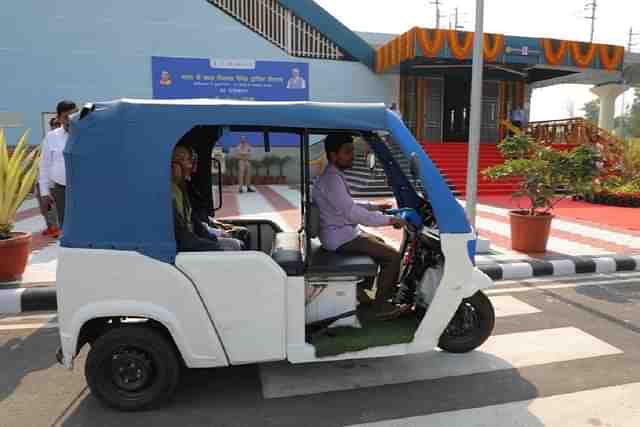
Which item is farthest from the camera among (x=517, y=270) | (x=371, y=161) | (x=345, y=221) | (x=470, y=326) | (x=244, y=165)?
(x=244, y=165)

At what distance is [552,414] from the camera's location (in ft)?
9.70

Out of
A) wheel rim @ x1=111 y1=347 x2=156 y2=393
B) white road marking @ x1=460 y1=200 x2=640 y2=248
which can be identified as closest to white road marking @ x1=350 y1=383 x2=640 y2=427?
wheel rim @ x1=111 y1=347 x2=156 y2=393

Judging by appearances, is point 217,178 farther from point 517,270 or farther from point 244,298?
point 517,270

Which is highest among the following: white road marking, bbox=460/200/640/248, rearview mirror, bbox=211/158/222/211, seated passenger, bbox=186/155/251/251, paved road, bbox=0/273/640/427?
rearview mirror, bbox=211/158/222/211

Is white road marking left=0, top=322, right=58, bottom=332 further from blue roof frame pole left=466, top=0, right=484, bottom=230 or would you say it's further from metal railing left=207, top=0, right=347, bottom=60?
metal railing left=207, top=0, right=347, bottom=60

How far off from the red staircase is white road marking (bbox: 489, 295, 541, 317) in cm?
847

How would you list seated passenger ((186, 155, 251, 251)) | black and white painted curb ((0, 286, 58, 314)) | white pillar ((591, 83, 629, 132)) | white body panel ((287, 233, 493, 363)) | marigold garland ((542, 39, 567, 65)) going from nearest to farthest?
white body panel ((287, 233, 493, 363)), seated passenger ((186, 155, 251, 251)), black and white painted curb ((0, 286, 58, 314)), marigold garland ((542, 39, 567, 65)), white pillar ((591, 83, 629, 132))

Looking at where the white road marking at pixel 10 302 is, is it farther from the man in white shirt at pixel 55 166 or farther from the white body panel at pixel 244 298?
the white body panel at pixel 244 298

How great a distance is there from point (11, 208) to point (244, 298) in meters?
3.72

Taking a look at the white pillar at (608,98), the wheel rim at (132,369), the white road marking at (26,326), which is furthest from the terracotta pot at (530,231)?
the white pillar at (608,98)

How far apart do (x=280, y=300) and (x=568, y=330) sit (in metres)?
2.83

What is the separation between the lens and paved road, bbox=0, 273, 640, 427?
2.91 m

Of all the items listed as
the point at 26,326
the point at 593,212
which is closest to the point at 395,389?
the point at 26,326

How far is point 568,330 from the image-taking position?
4320 millimetres
